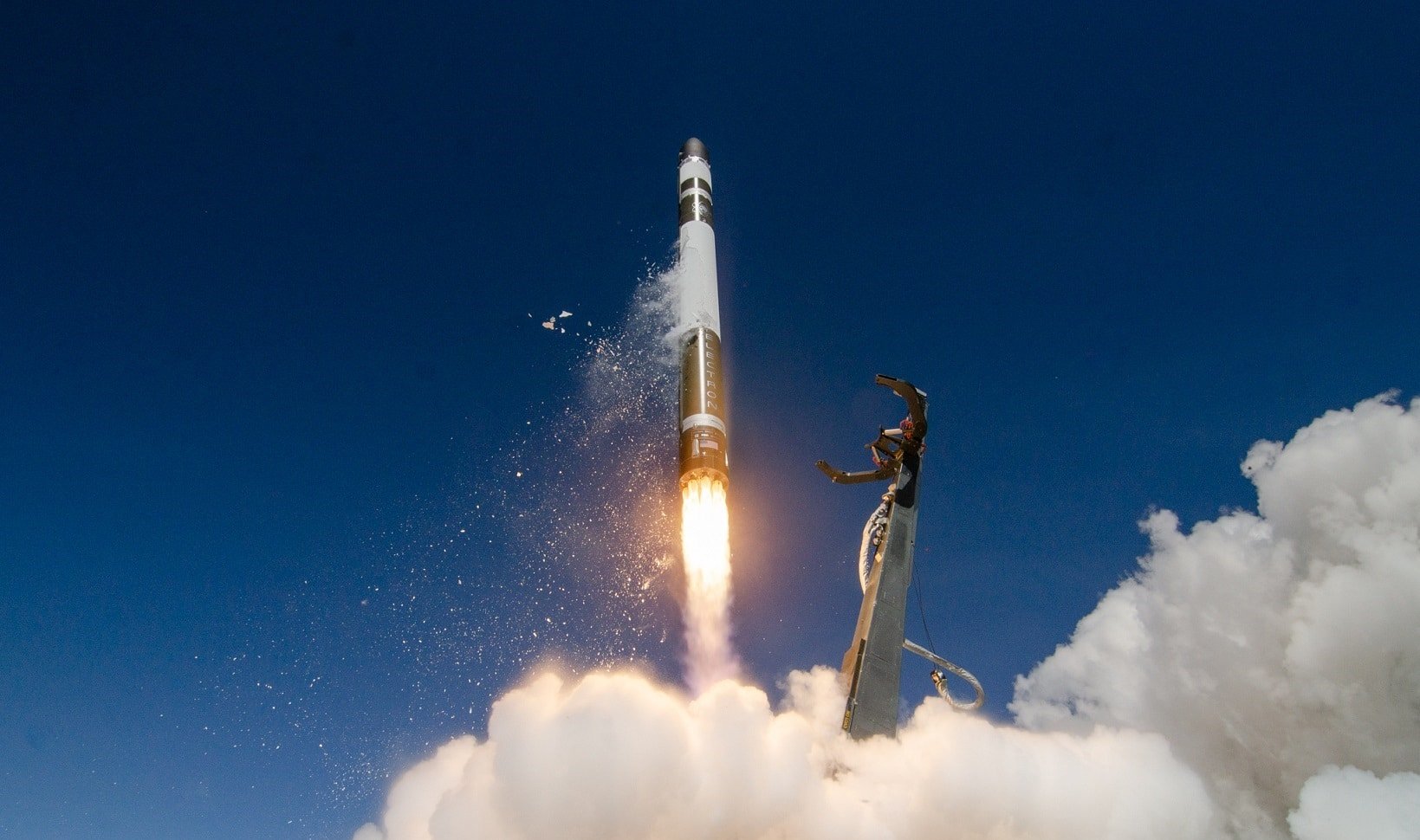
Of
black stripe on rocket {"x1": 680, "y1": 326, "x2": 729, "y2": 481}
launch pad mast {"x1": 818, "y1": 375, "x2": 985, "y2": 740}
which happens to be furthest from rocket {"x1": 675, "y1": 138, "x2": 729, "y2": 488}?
launch pad mast {"x1": 818, "y1": 375, "x2": 985, "y2": 740}

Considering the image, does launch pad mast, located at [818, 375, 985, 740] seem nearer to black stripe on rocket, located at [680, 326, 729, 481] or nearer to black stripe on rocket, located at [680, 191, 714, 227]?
black stripe on rocket, located at [680, 326, 729, 481]

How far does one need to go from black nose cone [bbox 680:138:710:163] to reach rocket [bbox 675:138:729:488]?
1.04 meters

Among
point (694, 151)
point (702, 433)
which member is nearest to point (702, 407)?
point (702, 433)

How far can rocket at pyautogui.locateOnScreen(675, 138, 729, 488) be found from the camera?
22.3 metres

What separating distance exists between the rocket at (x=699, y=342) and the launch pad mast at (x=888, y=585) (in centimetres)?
311

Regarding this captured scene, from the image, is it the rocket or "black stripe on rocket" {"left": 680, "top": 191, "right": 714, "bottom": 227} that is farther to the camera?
"black stripe on rocket" {"left": 680, "top": 191, "right": 714, "bottom": 227}

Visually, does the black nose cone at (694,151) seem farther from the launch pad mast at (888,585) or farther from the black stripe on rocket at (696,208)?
the launch pad mast at (888,585)

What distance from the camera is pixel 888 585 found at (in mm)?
20672

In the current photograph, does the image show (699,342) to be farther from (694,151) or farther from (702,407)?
(694,151)

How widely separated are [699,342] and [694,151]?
33.1ft

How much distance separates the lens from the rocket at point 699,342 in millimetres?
22281

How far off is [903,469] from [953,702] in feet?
19.3

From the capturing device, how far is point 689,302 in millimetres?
25219

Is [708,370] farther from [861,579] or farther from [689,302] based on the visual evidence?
[861,579]
